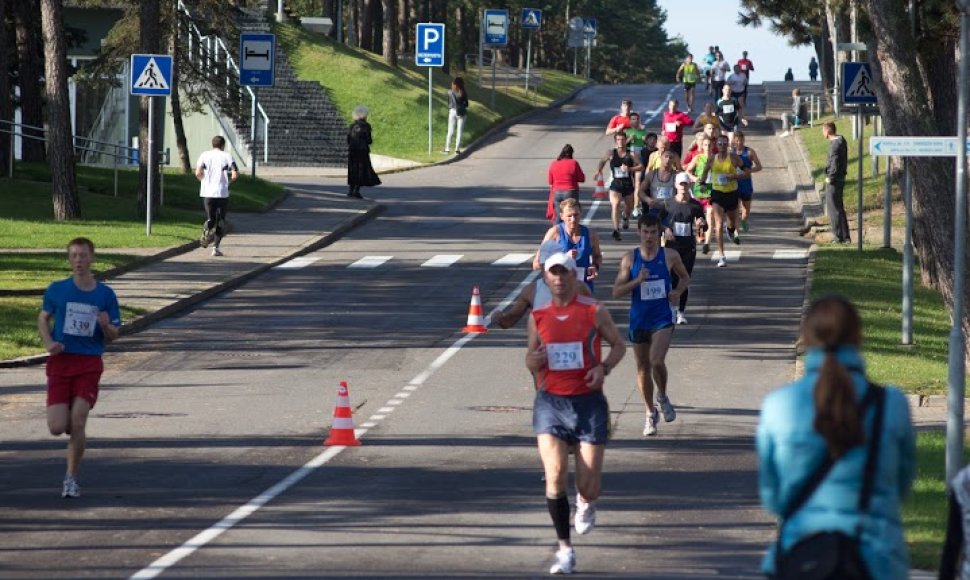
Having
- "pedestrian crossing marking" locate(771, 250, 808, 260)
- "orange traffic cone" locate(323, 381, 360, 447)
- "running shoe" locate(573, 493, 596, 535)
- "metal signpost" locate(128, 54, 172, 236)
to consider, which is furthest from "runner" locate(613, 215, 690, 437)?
"metal signpost" locate(128, 54, 172, 236)

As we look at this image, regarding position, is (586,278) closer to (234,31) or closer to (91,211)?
(91,211)

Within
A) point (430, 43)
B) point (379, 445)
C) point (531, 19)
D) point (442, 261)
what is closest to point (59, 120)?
point (442, 261)

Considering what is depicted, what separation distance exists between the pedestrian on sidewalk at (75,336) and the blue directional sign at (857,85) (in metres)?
16.9

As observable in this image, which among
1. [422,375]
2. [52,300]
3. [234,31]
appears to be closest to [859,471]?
[52,300]

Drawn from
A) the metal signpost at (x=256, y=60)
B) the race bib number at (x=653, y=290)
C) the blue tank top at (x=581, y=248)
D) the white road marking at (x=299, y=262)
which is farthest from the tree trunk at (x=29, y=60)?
the race bib number at (x=653, y=290)

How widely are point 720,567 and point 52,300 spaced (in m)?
5.25

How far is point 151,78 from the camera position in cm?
2936

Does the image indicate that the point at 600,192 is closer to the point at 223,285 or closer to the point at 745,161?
the point at 745,161

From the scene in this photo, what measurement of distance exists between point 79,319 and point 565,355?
161 inches

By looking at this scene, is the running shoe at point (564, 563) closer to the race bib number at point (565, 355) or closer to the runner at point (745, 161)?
the race bib number at point (565, 355)

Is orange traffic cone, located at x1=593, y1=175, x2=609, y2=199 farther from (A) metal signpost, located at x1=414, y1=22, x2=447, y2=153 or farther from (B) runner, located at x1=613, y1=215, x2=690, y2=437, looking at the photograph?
(B) runner, located at x1=613, y1=215, x2=690, y2=437

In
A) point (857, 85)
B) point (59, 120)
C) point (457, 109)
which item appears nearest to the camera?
point (857, 85)

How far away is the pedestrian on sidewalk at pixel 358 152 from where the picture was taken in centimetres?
3841

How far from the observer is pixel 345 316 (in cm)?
2373
